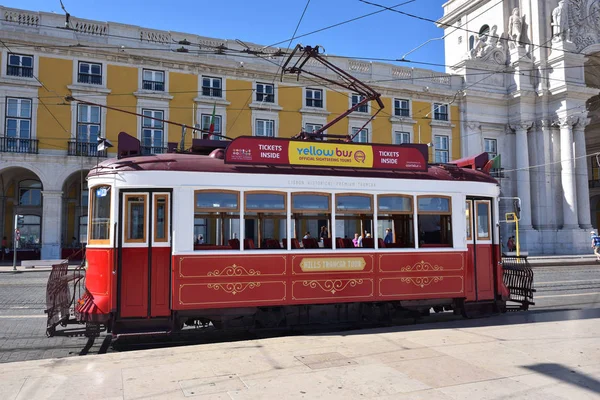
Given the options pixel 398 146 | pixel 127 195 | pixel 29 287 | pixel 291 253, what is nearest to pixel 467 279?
pixel 398 146

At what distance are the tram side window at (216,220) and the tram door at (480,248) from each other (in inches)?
177

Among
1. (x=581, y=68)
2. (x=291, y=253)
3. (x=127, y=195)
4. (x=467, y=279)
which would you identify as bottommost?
(x=467, y=279)

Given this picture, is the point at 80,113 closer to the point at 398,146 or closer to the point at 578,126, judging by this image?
the point at 398,146

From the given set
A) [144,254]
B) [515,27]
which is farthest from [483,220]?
[515,27]

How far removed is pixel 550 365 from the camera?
5781 mm

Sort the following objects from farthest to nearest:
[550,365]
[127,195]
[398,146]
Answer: [398,146]
[127,195]
[550,365]

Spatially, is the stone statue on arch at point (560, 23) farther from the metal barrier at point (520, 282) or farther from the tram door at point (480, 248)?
the tram door at point (480, 248)

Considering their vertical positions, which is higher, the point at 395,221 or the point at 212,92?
the point at 212,92

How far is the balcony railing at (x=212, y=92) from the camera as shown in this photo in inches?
1073

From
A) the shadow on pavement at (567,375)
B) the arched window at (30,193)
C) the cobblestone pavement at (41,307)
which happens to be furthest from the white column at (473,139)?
the shadow on pavement at (567,375)

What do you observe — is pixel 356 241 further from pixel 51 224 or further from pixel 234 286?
pixel 51 224

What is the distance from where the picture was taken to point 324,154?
27.1 ft

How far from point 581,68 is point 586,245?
42.6 ft

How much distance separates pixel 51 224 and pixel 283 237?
20.3 metres
